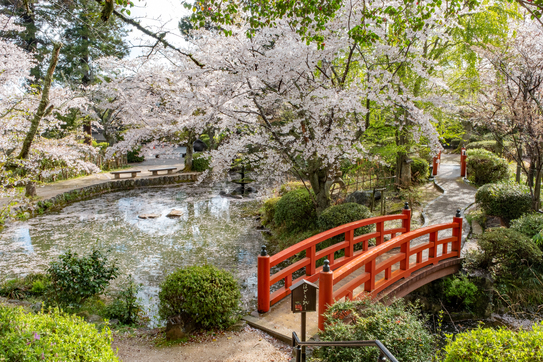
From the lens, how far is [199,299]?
186 inches

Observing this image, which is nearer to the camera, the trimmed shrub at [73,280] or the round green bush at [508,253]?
the trimmed shrub at [73,280]

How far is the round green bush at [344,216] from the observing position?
25.6ft

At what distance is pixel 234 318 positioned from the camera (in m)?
5.00

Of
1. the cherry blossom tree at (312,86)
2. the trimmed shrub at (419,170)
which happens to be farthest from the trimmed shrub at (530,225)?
the trimmed shrub at (419,170)

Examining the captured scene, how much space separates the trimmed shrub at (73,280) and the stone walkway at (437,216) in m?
2.73

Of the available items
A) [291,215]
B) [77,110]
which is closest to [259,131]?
[291,215]

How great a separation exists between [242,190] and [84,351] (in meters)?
Result: 14.1

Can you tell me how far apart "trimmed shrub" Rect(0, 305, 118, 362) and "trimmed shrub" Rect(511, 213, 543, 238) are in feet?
25.4

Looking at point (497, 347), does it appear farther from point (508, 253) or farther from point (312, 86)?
point (312, 86)

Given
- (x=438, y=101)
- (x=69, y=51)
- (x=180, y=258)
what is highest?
(x=69, y=51)

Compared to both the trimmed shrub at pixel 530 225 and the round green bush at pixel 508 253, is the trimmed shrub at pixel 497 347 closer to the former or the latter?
the round green bush at pixel 508 253

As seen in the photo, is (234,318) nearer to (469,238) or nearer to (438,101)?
(469,238)

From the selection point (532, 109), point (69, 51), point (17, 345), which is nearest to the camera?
point (17, 345)

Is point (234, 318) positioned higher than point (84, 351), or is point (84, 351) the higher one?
point (84, 351)
